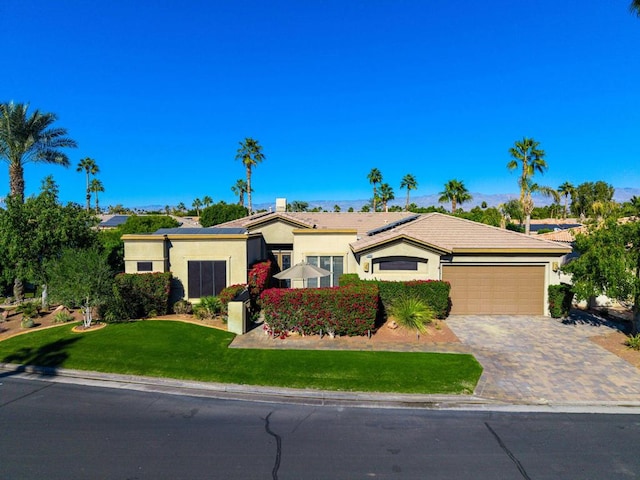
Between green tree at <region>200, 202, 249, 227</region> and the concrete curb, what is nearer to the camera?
the concrete curb

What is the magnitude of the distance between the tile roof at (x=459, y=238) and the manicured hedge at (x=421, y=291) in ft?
5.82

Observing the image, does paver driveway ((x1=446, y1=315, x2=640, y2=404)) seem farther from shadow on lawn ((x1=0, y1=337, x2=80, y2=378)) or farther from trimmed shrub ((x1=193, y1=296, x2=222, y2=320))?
shadow on lawn ((x1=0, y1=337, x2=80, y2=378))

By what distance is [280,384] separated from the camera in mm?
9742

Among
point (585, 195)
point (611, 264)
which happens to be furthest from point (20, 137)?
point (585, 195)

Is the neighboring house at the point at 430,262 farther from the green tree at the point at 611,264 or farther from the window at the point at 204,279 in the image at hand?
the green tree at the point at 611,264

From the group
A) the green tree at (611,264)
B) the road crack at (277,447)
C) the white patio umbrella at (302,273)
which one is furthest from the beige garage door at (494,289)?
the road crack at (277,447)

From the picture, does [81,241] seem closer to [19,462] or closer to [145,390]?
[145,390]

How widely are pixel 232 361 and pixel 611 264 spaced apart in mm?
12671

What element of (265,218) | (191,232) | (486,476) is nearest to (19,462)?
(486,476)

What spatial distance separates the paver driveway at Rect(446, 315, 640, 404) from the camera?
9.22m

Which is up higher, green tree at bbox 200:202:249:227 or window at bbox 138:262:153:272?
green tree at bbox 200:202:249:227

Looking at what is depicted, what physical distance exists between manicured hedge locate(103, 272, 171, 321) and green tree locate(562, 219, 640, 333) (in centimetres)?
1644

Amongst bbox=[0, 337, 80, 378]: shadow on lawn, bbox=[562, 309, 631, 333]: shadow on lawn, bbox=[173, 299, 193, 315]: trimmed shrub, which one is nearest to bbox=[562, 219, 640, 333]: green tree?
bbox=[562, 309, 631, 333]: shadow on lawn

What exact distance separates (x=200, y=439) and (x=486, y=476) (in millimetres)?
5354
